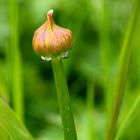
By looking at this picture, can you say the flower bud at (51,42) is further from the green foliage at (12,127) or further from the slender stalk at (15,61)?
the slender stalk at (15,61)

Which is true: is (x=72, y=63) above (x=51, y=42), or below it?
below

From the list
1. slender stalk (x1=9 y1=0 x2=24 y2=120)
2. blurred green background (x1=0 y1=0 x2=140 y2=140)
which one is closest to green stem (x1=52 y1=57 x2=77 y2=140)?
slender stalk (x1=9 y1=0 x2=24 y2=120)

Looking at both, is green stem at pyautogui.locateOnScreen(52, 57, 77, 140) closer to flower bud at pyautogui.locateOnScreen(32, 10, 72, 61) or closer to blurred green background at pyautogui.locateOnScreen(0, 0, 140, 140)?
flower bud at pyautogui.locateOnScreen(32, 10, 72, 61)

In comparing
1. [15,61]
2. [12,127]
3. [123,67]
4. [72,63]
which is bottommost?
[72,63]

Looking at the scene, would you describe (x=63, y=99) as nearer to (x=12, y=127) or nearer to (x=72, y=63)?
(x=12, y=127)

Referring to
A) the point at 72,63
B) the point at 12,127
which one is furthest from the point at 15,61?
the point at 72,63

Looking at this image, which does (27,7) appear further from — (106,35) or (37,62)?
(106,35)

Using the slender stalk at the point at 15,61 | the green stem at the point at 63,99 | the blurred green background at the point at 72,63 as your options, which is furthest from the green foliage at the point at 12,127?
the blurred green background at the point at 72,63

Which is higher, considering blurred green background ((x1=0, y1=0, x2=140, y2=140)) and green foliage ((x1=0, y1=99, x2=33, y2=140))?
green foliage ((x1=0, y1=99, x2=33, y2=140))
